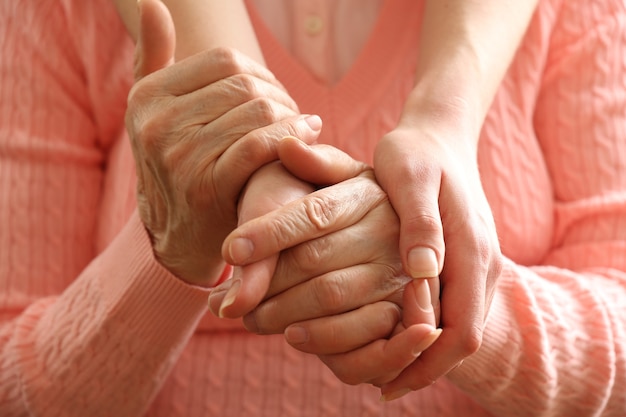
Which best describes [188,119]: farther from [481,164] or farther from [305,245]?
[481,164]

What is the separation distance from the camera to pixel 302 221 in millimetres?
580

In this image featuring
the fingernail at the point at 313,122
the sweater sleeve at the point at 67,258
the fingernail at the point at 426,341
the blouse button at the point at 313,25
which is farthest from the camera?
the blouse button at the point at 313,25

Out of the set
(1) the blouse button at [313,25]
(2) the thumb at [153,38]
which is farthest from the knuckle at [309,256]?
(1) the blouse button at [313,25]

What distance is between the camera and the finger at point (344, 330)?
0.57 metres

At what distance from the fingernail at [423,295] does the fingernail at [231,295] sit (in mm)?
139

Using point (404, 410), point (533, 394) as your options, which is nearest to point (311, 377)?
point (404, 410)

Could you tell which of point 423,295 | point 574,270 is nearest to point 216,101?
point 423,295

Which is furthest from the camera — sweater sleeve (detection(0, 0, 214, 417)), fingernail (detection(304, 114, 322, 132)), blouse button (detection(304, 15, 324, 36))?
blouse button (detection(304, 15, 324, 36))

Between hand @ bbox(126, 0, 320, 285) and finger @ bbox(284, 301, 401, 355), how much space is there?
143 mm

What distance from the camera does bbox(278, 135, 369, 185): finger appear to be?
2.00 ft

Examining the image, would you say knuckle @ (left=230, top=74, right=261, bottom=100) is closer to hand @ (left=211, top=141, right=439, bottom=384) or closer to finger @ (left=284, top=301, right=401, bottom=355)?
hand @ (left=211, top=141, right=439, bottom=384)

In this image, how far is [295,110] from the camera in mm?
706

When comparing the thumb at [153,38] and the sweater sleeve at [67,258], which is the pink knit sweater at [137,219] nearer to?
the sweater sleeve at [67,258]

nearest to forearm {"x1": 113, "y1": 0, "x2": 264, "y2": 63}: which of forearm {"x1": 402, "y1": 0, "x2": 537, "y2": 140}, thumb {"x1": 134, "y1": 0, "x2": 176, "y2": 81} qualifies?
thumb {"x1": 134, "y1": 0, "x2": 176, "y2": 81}
